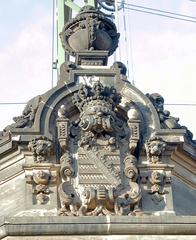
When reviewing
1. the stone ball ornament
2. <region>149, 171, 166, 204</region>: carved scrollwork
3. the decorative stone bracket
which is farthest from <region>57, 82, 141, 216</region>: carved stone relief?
the stone ball ornament

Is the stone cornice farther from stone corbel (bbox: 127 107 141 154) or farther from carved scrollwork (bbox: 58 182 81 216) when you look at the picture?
stone corbel (bbox: 127 107 141 154)

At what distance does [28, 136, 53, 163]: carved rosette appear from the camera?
790 inches

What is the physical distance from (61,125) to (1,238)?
8.81 feet

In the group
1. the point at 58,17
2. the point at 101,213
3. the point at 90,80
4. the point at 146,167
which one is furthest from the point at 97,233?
the point at 58,17

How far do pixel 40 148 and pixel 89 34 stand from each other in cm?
301

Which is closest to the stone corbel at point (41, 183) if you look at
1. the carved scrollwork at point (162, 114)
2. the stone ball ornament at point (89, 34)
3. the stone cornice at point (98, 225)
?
the stone cornice at point (98, 225)

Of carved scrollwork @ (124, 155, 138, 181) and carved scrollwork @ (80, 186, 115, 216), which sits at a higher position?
carved scrollwork @ (124, 155, 138, 181)

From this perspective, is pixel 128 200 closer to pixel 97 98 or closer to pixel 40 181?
pixel 40 181

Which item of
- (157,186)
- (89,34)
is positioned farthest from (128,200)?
(89,34)

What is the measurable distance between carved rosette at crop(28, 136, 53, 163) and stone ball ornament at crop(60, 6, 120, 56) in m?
2.52

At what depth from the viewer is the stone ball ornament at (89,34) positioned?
72.3ft

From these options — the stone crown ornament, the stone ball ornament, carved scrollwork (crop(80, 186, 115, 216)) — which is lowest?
carved scrollwork (crop(80, 186, 115, 216))

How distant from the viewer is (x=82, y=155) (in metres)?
20.2

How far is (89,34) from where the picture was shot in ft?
72.1
